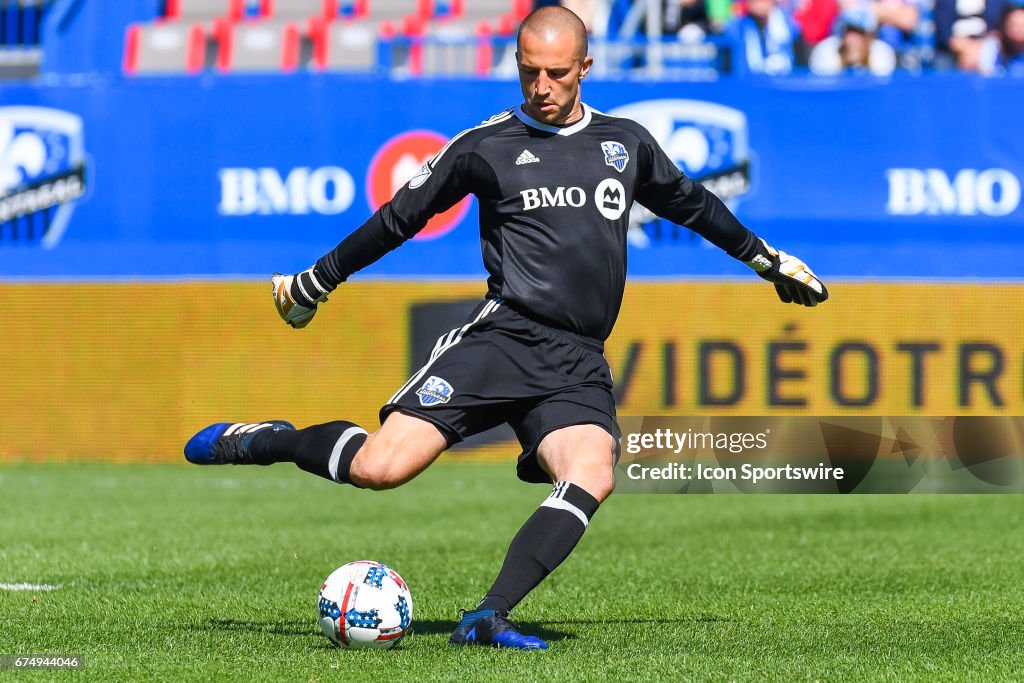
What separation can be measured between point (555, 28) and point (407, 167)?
36.4ft

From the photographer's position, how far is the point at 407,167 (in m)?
16.3

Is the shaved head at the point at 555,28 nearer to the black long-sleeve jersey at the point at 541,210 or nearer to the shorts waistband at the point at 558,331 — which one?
the black long-sleeve jersey at the point at 541,210

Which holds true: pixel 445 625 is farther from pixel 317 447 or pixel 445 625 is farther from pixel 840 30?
pixel 840 30

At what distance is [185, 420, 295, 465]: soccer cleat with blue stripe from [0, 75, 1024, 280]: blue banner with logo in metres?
10.3

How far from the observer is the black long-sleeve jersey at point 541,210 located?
5.44 metres

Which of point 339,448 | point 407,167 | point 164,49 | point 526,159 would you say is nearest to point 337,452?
point 339,448

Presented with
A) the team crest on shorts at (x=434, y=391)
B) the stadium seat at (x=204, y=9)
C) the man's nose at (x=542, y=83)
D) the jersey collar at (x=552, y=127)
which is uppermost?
the stadium seat at (x=204, y=9)

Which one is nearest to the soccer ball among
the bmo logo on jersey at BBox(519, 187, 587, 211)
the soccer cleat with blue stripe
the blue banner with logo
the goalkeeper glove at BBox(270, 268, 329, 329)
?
the soccer cleat with blue stripe

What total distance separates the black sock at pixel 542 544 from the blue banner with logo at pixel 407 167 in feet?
35.7

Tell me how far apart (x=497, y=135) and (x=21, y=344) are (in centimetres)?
1044

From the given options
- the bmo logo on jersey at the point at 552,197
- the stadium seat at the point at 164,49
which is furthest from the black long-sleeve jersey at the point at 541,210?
the stadium seat at the point at 164,49

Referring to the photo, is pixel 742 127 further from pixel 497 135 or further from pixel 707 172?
pixel 497 135

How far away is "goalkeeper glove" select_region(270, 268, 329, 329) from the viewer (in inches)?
222

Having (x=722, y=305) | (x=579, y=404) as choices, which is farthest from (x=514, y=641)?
(x=722, y=305)
